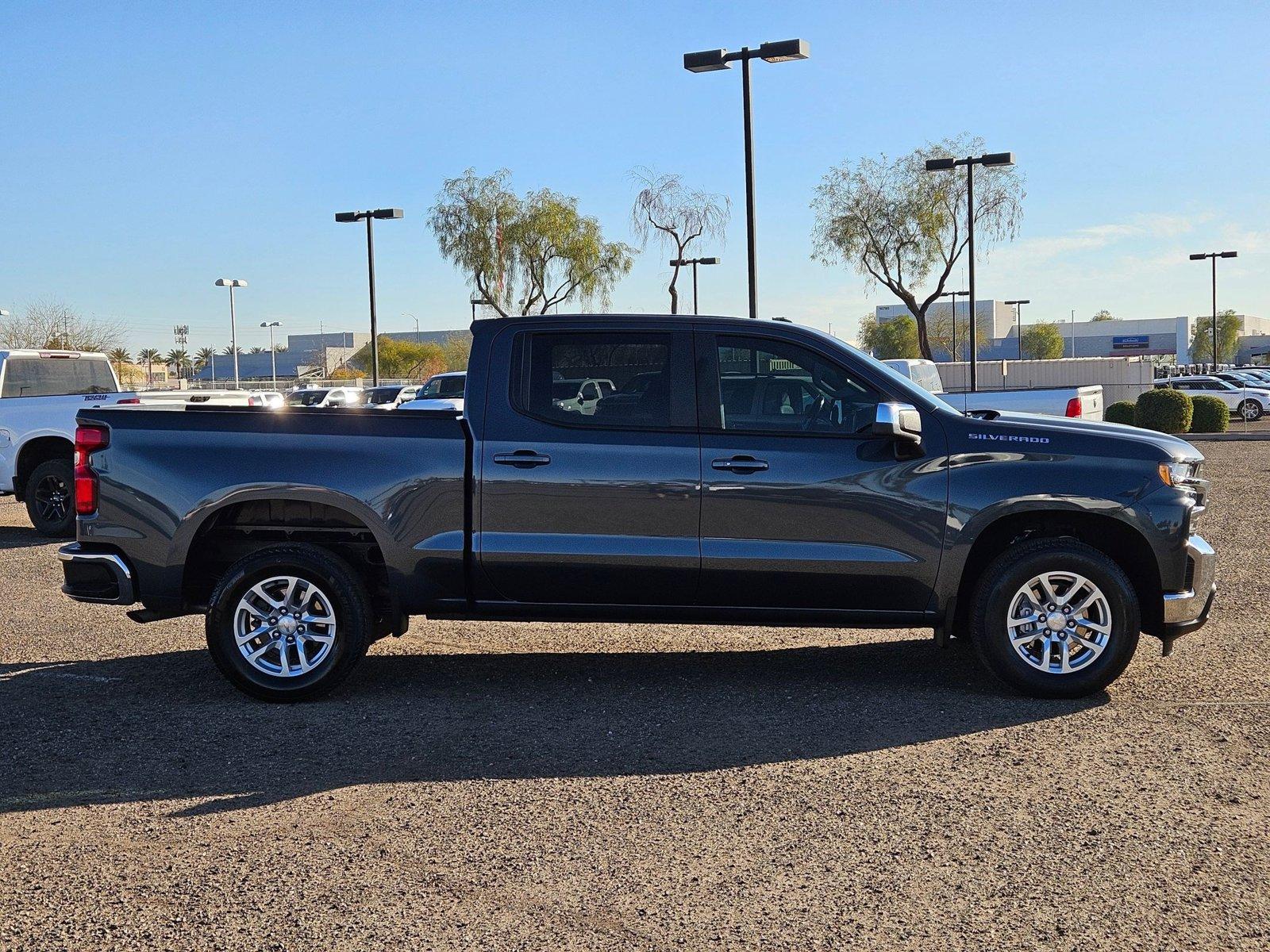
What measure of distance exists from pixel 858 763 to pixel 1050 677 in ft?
5.08

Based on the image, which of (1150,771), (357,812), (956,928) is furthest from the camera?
(1150,771)

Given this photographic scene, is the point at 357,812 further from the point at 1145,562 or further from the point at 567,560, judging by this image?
the point at 1145,562

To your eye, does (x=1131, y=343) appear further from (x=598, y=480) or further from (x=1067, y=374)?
(x=598, y=480)

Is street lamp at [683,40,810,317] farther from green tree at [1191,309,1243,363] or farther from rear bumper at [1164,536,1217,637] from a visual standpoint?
green tree at [1191,309,1243,363]

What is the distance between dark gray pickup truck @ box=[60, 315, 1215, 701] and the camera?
21.9 feet

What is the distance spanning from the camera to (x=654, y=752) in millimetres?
5836

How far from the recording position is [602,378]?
271 inches

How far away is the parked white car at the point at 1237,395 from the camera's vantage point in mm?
41406

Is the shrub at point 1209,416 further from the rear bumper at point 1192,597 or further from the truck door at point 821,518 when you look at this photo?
the truck door at point 821,518

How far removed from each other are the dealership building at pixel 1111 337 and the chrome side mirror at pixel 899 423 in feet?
432

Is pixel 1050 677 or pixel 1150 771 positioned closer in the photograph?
pixel 1150 771

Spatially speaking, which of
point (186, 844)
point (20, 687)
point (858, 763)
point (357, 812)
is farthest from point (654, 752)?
point (20, 687)

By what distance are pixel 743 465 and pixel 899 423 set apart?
794 millimetres

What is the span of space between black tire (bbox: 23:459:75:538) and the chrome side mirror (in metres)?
10.6
